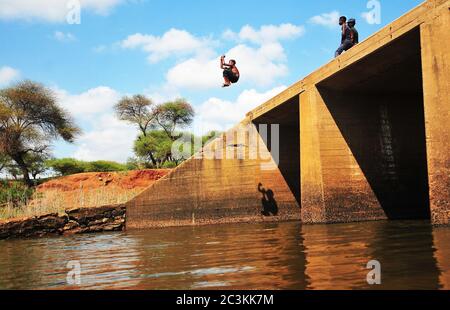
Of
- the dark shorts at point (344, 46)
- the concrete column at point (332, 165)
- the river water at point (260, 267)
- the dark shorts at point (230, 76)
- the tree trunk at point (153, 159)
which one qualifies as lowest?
the river water at point (260, 267)

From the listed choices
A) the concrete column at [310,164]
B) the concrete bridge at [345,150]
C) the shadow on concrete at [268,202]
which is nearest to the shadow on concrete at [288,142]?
the concrete bridge at [345,150]

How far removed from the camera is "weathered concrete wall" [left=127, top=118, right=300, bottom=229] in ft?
56.6

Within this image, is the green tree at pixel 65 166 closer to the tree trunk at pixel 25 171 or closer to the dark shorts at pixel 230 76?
the tree trunk at pixel 25 171

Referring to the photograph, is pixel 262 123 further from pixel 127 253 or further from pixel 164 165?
pixel 164 165

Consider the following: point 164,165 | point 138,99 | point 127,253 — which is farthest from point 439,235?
point 138,99

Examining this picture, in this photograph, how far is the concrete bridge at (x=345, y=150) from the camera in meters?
9.62

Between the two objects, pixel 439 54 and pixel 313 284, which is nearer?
pixel 313 284

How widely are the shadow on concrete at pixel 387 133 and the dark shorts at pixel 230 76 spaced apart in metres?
2.98

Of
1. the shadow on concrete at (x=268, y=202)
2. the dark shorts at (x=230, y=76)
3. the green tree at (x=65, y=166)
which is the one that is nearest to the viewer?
the dark shorts at (x=230, y=76)

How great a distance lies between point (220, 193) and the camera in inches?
682

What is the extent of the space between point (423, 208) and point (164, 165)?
30.2 m

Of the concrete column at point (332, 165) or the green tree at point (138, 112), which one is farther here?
the green tree at point (138, 112)

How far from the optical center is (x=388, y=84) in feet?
45.4

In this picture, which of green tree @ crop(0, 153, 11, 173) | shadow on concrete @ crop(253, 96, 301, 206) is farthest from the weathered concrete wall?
green tree @ crop(0, 153, 11, 173)
